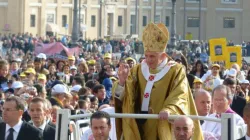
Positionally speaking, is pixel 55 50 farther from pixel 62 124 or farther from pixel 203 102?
pixel 62 124

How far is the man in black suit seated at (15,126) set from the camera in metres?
10.4

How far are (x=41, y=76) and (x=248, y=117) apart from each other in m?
9.36

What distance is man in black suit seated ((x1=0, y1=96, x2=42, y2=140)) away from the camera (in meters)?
10.4

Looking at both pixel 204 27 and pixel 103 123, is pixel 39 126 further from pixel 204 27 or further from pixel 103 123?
pixel 204 27

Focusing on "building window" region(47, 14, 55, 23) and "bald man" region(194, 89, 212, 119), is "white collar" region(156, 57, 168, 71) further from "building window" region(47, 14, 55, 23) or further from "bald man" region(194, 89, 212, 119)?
"building window" region(47, 14, 55, 23)

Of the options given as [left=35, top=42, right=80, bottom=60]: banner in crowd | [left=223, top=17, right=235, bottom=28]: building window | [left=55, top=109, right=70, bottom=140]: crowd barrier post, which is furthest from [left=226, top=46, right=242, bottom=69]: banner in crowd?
[left=223, top=17, right=235, bottom=28]: building window

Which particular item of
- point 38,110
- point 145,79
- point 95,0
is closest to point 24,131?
point 38,110

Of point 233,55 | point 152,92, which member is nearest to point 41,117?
point 152,92

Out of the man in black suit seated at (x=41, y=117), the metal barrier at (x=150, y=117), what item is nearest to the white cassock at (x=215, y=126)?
the man in black suit seated at (x=41, y=117)

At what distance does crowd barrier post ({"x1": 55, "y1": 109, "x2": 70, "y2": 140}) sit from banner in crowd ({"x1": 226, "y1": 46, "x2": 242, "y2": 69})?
1787 cm

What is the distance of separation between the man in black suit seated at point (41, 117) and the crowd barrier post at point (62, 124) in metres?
1.52

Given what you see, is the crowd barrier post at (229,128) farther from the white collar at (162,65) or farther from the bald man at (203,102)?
the bald man at (203,102)

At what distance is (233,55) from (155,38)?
17205 millimetres

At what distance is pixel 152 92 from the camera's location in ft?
33.3
